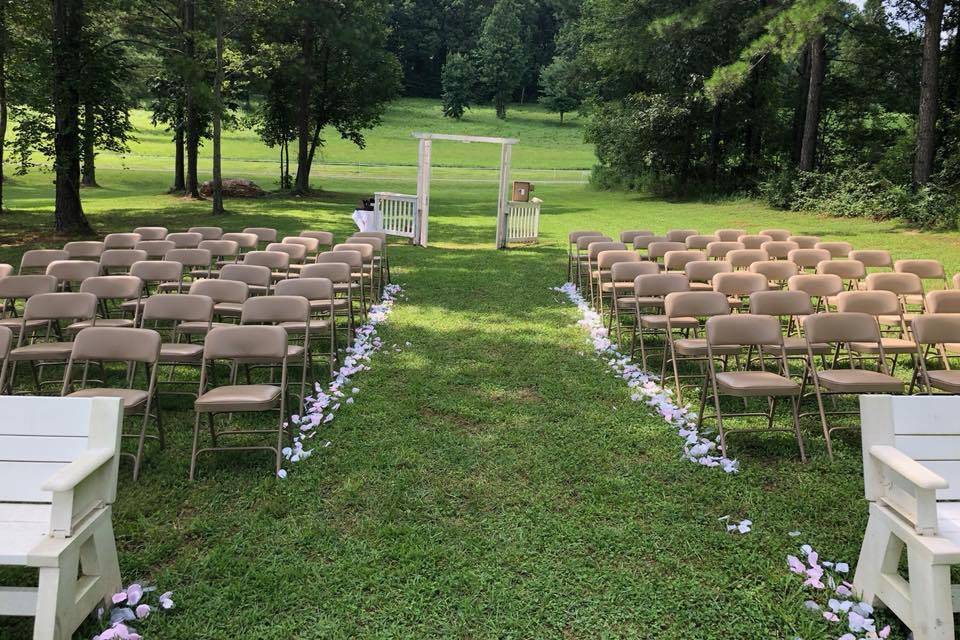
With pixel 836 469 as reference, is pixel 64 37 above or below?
above

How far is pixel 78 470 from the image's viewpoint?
8.77 ft

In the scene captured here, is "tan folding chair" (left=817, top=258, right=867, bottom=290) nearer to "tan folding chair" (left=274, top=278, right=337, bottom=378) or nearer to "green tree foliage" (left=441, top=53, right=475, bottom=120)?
"tan folding chair" (left=274, top=278, right=337, bottom=378)

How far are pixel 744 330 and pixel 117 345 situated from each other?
13.8 feet

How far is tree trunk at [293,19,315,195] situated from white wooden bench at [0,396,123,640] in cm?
2509

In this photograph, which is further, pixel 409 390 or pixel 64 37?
pixel 64 37

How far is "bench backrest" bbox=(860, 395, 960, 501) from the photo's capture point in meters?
3.03

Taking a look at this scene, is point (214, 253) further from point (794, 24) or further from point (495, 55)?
point (495, 55)

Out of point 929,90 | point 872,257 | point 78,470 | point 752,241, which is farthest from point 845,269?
point 929,90

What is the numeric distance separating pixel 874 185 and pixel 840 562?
19609 mm

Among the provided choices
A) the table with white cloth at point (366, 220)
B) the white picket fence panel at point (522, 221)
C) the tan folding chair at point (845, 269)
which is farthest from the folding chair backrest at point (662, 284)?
the table with white cloth at point (366, 220)

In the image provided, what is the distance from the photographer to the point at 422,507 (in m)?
3.90

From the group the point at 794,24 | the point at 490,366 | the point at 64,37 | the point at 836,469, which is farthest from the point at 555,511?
the point at 794,24

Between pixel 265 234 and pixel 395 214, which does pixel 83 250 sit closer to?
pixel 265 234

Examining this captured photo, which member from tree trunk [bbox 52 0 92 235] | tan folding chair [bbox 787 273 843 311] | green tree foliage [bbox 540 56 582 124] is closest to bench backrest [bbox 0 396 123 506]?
tan folding chair [bbox 787 273 843 311]
